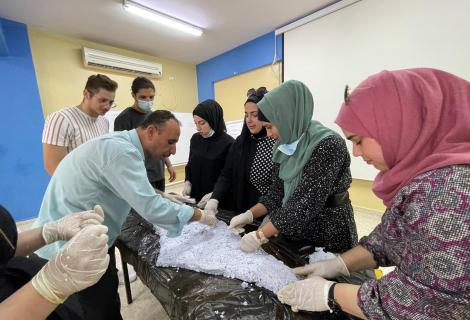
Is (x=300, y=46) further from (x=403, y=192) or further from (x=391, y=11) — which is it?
(x=403, y=192)

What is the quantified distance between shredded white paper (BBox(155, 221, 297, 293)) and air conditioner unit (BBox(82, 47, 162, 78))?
3390 mm

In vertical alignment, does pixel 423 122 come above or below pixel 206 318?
above

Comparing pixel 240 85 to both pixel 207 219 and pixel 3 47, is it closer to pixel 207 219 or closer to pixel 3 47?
pixel 3 47

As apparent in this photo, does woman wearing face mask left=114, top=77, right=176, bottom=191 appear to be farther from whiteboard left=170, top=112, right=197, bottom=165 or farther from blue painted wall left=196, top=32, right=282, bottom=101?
whiteboard left=170, top=112, right=197, bottom=165

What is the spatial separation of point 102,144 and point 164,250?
1.81ft

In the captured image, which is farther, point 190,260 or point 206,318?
point 190,260

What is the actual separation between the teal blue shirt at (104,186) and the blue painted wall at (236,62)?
3.23 metres

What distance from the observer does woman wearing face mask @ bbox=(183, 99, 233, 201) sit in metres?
1.89

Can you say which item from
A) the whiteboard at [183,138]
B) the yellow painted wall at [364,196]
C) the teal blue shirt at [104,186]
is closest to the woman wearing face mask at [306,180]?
the teal blue shirt at [104,186]

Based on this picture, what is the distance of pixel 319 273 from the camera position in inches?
33.8

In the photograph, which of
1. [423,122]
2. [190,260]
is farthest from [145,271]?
[423,122]

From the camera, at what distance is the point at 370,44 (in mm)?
2703

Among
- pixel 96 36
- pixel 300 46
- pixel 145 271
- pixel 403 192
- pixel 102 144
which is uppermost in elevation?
pixel 96 36

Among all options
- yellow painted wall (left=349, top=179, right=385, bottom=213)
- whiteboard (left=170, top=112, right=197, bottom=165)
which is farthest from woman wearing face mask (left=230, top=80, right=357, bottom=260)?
whiteboard (left=170, top=112, right=197, bottom=165)
